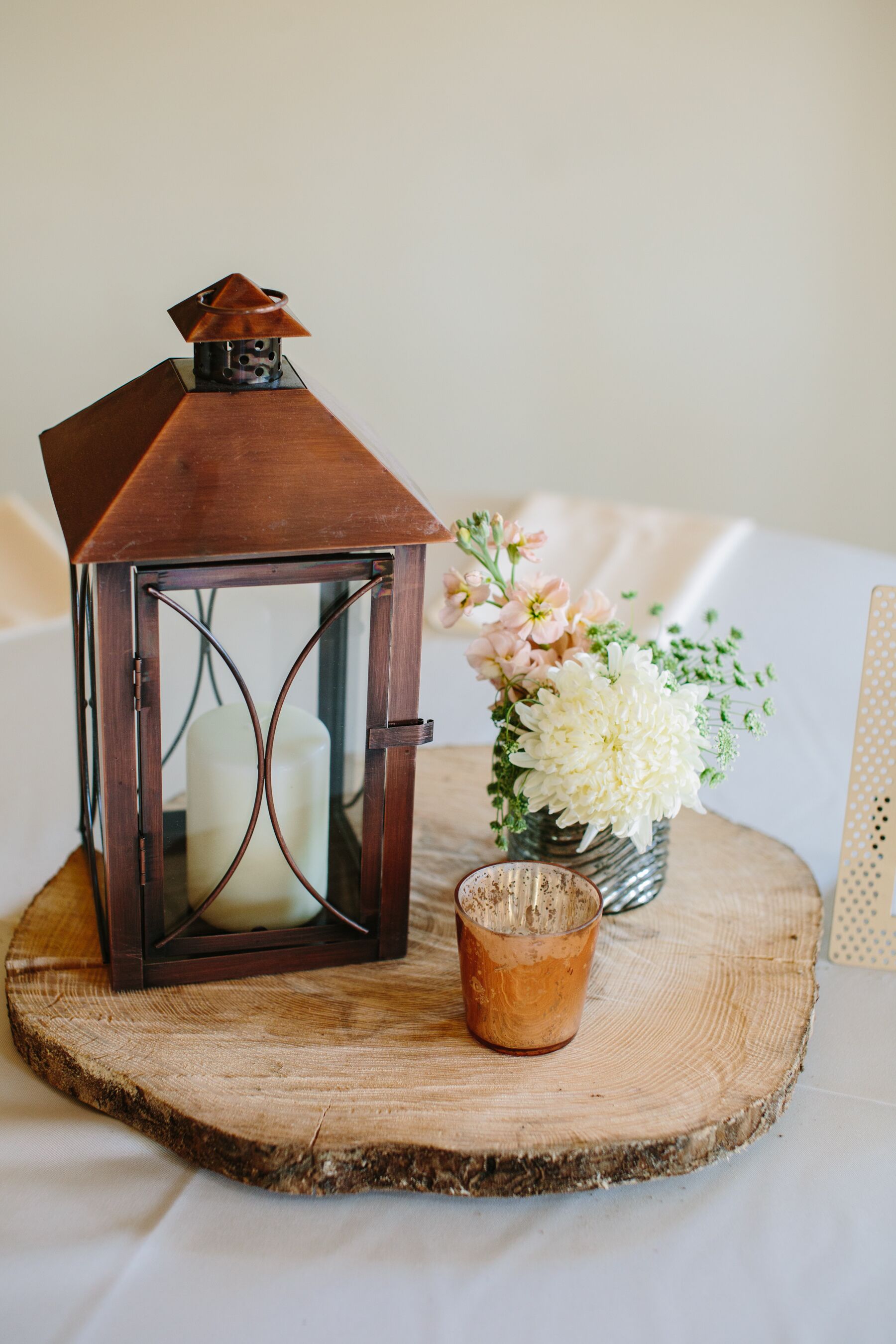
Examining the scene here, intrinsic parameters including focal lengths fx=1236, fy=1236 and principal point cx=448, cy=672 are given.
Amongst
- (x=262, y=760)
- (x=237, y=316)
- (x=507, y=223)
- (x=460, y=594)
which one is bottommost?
(x=262, y=760)

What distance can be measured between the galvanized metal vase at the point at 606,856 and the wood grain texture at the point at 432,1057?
21mm

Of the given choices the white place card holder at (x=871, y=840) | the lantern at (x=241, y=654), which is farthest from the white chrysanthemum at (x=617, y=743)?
the white place card holder at (x=871, y=840)

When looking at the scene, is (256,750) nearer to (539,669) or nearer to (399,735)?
(399,735)

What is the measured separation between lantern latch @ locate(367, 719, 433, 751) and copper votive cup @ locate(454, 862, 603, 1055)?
109 mm

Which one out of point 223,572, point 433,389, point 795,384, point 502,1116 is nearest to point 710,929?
point 502,1116

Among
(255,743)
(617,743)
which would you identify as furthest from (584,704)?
(255,743)

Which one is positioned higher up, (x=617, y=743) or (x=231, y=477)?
(x=231, y=477)

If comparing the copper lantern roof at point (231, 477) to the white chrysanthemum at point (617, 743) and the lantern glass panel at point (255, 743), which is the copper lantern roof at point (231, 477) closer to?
the lantern glass panel at point (255, 743)

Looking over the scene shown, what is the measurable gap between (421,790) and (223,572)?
1.57 feet

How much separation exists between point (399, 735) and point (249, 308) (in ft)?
1.06

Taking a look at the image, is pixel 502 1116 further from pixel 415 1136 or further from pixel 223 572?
pixel 223 572

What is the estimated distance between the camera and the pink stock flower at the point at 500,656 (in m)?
0.98

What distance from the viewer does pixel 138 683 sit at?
85 cm

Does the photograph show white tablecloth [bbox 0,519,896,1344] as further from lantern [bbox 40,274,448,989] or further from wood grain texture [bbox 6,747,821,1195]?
lantern [bbox 40,274,448,989]
